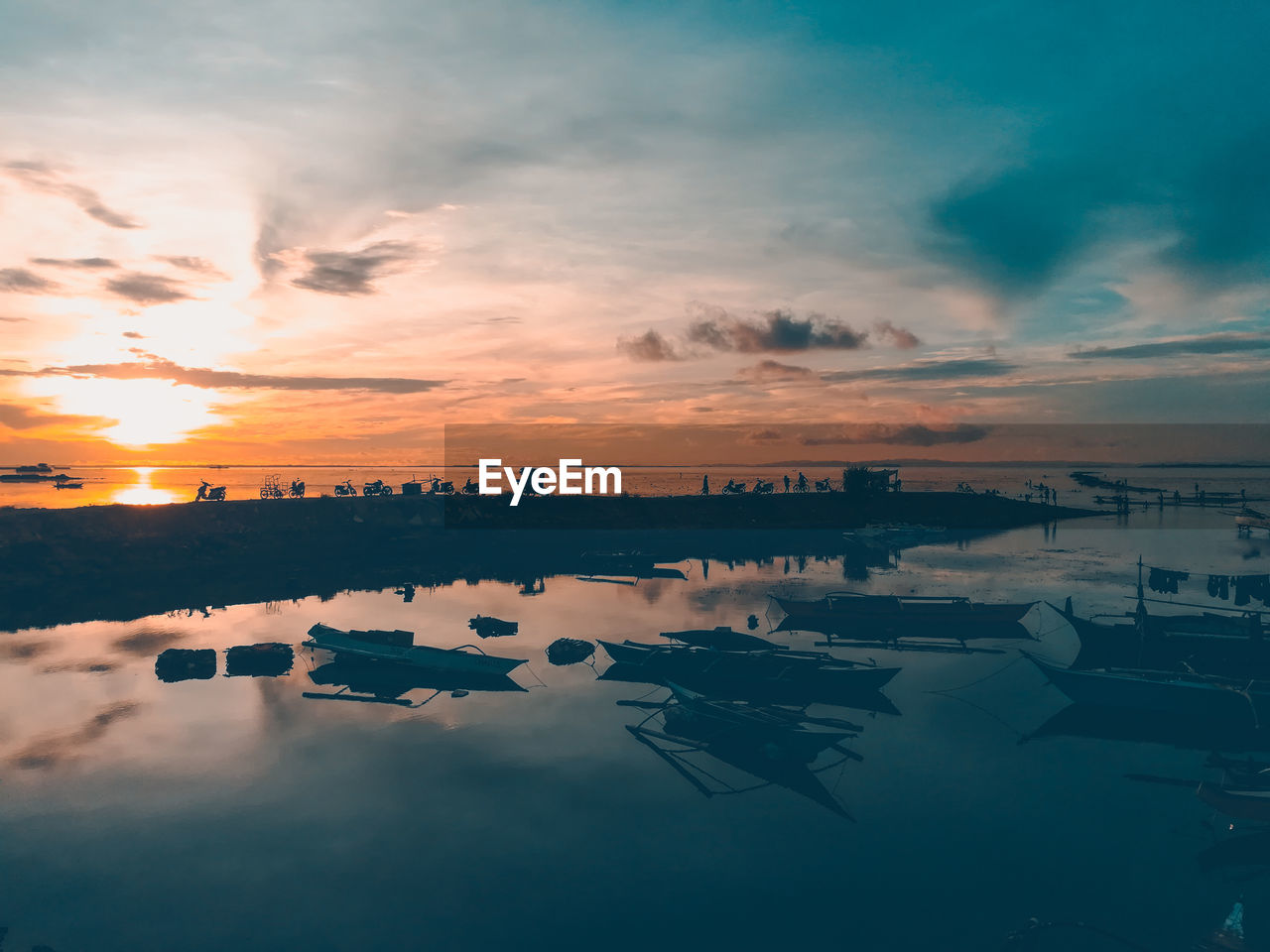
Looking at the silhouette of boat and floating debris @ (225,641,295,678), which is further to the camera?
floating debris @ (225,641,295,678)

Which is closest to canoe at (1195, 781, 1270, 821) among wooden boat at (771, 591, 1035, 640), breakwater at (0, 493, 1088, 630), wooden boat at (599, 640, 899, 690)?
wooden boat at (599, 640, 899, 690)

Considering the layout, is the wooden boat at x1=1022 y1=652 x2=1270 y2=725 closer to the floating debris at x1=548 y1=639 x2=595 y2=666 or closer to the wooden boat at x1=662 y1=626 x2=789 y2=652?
the wooden boat at x1=662 y1=626 x2=789 y2=652

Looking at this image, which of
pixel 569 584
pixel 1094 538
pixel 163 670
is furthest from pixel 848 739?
pixel 1094 538

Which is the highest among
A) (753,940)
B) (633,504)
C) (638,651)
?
(633,504)

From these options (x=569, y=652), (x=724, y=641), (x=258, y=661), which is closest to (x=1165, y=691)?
(x=724, y=641)

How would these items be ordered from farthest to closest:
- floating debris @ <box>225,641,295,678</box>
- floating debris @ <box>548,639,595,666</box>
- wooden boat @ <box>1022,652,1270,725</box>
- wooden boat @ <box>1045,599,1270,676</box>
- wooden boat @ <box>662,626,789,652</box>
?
→ 1. floating debris @ <box>548,639,595,666</box>
2. wooden boat @ <box>662,626,789,652</box>
3. wooden boat @ <box>1045,599,1270,676</box>
4. floating debris @ <box>225,641,295,678</box>
5. wooden boat @ <box>1022,652,1270,725</box>

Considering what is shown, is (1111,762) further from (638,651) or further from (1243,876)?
(638,651)
